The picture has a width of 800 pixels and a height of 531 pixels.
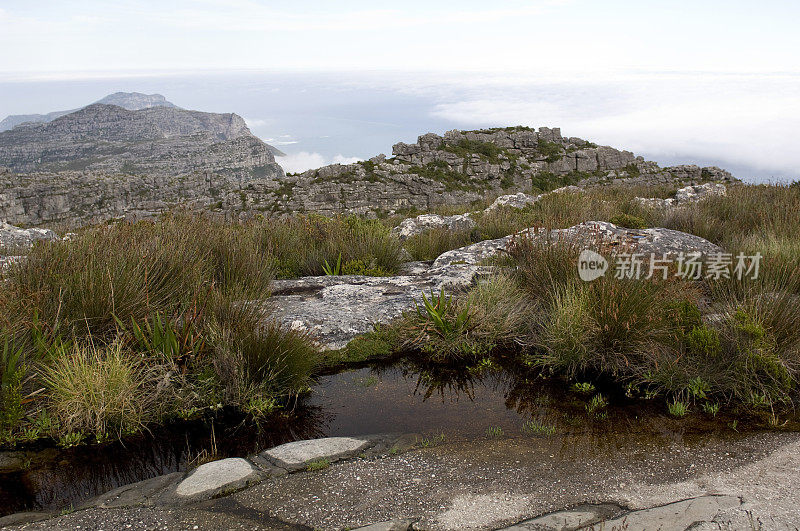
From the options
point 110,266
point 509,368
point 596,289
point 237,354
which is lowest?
point 509,368

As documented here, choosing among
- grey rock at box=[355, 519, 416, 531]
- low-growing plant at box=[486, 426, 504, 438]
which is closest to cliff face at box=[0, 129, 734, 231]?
low-growing plant at box=[486, 426, 504, 438]

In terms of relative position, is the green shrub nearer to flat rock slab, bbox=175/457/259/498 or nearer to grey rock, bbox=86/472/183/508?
flat rock slab, bbox=175/457/259/498

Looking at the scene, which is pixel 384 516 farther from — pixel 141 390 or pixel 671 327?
pixel 671 327

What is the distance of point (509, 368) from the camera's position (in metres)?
5.56

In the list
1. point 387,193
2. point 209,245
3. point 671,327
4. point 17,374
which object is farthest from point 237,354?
point 387,193

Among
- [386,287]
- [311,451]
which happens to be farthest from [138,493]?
[386,287]

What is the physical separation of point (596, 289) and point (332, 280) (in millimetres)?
4039

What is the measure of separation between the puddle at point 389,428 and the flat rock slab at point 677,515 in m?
0.80

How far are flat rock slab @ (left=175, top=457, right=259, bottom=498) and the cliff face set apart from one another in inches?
794

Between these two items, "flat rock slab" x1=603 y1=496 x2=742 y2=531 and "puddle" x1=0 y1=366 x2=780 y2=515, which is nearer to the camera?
"flat rock slab" x1=603 y1=496 x2=742 y2=531

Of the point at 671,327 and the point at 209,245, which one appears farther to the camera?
the point at 209,245

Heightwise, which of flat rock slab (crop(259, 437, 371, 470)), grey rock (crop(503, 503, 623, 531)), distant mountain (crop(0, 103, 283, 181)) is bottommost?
flat rock slab (crop(259, 437, 371, 470))

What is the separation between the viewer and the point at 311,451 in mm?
3891

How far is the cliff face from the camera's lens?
3684 cm
